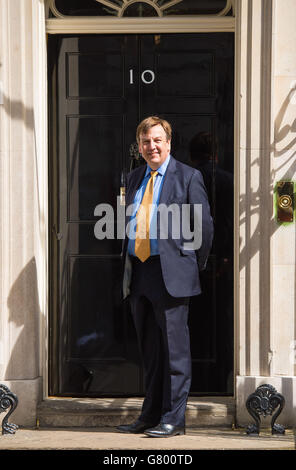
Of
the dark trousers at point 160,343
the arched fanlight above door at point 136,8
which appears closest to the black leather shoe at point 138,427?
the dark trousers at point 160,343

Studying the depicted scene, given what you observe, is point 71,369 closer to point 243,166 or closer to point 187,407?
point 187,407

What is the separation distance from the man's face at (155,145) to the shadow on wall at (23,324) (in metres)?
1.20

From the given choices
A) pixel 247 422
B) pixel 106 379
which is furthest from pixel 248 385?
pixel 106 379

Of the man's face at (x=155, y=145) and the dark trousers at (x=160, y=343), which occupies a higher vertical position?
the man's face at (x=155, y=145)

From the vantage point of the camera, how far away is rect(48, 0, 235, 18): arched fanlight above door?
7348mm

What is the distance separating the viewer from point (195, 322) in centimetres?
745

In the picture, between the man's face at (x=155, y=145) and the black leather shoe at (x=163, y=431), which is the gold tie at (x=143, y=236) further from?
the black leather shoe at (x=163, y=431)

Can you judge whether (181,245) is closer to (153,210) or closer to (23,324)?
(153,210)

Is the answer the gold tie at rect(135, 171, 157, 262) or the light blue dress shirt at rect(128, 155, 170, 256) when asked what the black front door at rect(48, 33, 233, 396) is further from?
the gold tie at rect(135, 171, 157, 262)

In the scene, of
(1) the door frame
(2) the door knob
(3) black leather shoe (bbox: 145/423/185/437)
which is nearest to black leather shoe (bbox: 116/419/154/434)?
(3) black leather shoe (bbox: 145/423/185/437)

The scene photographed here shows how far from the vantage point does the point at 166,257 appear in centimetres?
653

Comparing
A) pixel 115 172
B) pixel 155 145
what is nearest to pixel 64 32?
pixel 115 172

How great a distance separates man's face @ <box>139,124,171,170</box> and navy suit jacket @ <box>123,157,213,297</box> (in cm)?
11

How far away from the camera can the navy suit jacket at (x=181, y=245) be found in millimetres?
6527
